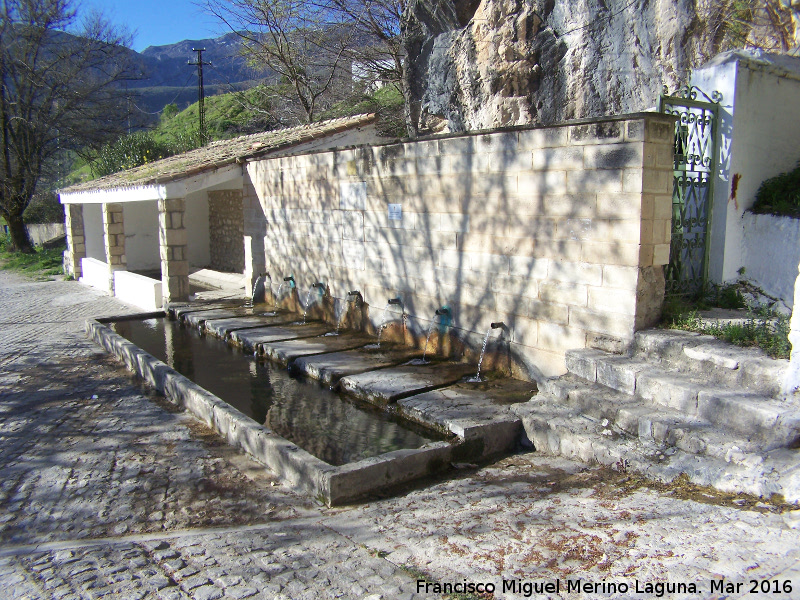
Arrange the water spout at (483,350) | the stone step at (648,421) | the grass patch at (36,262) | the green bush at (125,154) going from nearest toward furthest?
the stone step at (648,421) → the water spout at (483,350) → the grass patch at (36,262) → the green bush at (125,154)

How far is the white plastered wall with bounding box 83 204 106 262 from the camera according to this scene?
1841 centimetres

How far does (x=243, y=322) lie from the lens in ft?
33.0

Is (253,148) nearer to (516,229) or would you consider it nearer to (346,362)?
(346,362)

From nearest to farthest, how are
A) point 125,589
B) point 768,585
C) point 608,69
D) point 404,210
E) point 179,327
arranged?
point 768,585, point 125,589, point 404,210, point 608,69, point 179,327

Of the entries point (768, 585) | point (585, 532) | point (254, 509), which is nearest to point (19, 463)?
point (254, 509)

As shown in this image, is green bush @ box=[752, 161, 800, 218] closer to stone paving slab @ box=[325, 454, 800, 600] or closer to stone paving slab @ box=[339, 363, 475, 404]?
stone paving slab @ box=[325, 454, 800, 600]

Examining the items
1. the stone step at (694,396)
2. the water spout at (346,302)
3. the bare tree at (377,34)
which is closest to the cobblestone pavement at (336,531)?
the stone step at (694,396)

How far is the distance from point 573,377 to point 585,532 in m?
2.12

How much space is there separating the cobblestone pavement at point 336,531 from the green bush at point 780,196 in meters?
3.14

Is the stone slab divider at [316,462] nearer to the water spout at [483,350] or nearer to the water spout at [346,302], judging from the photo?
the water spout at [483,350]

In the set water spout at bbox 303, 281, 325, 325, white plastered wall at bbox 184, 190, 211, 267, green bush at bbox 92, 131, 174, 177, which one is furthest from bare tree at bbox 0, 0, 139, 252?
water spout at bbox 303, 281, 325, 325

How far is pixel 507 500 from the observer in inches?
159

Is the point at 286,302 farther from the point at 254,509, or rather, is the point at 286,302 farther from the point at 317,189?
the point at 254,509

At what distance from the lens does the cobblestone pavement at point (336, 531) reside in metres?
3.07
